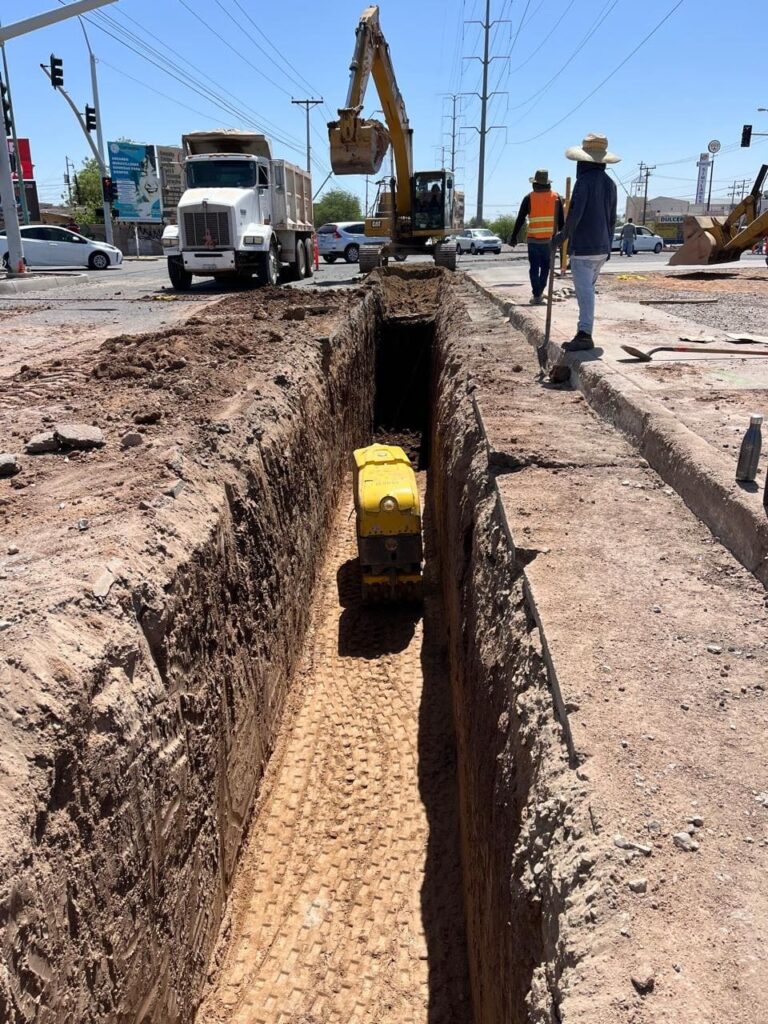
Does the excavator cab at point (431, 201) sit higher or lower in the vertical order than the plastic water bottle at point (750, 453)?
higher

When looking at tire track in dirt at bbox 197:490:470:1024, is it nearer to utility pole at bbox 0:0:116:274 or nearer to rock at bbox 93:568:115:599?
rock at bbox 93:568:115:599

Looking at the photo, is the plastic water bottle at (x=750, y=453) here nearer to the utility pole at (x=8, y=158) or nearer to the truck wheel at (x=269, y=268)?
the utility pole at (x=8, y=158)

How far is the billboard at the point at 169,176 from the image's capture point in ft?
184

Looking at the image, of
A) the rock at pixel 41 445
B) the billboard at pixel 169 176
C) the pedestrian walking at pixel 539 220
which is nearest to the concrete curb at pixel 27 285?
the pedestrian walking at pixel 539 220

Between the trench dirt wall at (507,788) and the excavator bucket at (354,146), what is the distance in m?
13.9

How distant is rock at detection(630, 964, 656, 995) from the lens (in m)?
1.76

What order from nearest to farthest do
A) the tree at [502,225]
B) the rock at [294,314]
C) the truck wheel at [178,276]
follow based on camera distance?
the rock at [294,314] < the truck wheel at [178,276] < the tree at [502,225]

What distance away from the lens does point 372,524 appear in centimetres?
734

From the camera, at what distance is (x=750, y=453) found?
383cm

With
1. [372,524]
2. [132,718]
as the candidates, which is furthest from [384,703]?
[132,718]

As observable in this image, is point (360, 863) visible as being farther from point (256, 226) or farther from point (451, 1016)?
point (256, 226)

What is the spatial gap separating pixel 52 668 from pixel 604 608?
6.97 feet

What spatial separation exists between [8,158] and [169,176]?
4150 centimetres

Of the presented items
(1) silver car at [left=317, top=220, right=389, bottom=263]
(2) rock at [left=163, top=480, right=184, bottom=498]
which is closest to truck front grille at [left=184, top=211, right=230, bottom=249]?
(2) rock at [left=163, top=480, right=184, bottom=498]
